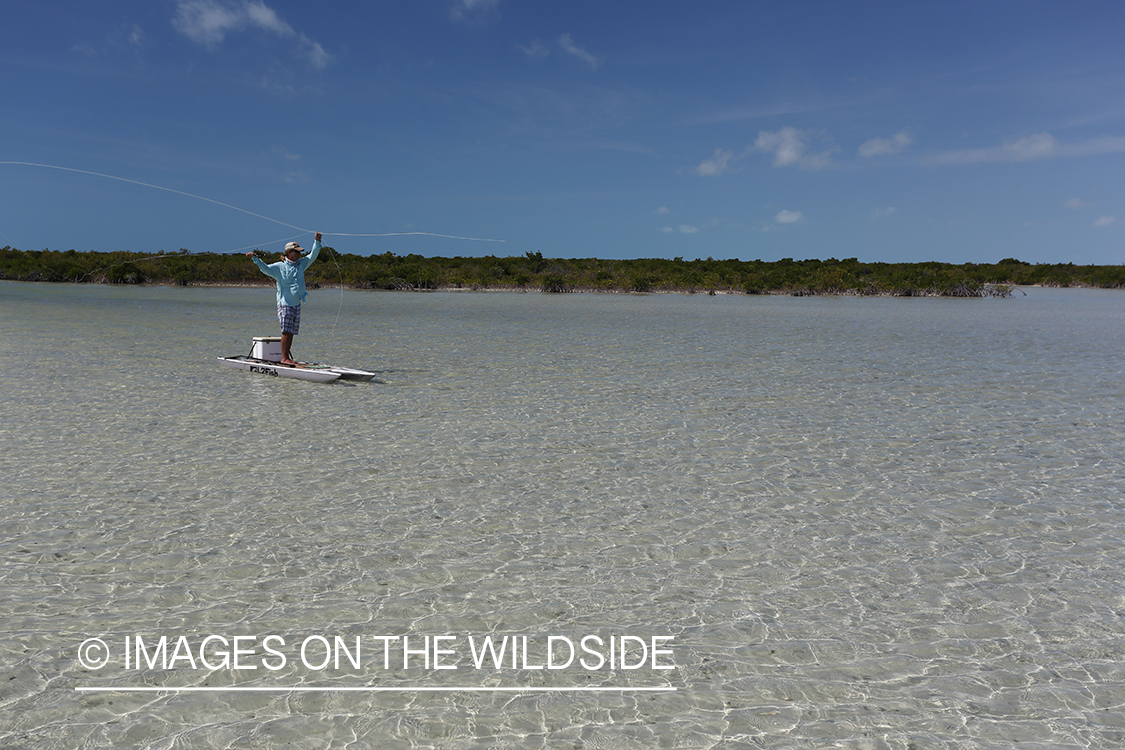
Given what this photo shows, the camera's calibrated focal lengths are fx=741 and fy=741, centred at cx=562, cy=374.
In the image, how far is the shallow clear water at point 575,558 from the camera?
3455 mm

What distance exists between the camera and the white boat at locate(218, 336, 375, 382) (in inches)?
512

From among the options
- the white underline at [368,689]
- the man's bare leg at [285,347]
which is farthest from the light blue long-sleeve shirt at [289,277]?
the white underline at [368,689]

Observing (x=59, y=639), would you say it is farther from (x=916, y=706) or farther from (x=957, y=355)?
(x=957, y=355)

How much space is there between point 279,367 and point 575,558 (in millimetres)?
9944

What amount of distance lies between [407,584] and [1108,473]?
7.37 meters

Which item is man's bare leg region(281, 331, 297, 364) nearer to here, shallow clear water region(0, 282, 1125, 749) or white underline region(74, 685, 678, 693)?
shallow clear water region(0, 282, 1125, 749)

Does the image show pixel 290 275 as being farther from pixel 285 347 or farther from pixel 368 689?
pixel 368 689

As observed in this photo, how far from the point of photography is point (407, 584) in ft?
15.6

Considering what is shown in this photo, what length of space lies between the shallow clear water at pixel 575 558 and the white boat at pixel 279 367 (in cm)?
54

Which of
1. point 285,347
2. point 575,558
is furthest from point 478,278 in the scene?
point 575,558

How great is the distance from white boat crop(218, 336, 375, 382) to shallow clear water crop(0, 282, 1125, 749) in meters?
0.54

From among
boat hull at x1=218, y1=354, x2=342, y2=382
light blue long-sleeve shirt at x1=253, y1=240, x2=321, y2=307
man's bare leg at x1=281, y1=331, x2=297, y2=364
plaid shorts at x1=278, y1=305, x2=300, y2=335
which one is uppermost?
light blue long-sleeve shirt at x1=253, y1=240, x2=321, y2=307

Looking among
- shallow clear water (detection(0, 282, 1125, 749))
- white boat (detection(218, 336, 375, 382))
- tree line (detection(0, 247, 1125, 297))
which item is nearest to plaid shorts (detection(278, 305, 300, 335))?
white boat (detection(218, 336, 375, 382))

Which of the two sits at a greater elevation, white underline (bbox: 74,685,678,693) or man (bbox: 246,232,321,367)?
man (bbox: 246,232,321,367)
